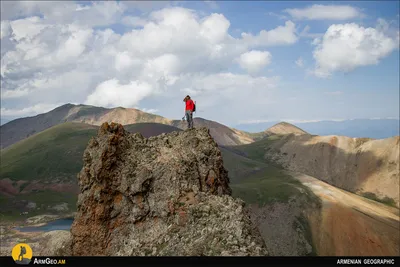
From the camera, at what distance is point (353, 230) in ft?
240

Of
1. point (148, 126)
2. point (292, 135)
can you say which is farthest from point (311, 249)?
point (148, 126)

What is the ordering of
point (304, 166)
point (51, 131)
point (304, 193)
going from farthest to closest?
point (51, 131)
point (304, 166)
point (304, 193)

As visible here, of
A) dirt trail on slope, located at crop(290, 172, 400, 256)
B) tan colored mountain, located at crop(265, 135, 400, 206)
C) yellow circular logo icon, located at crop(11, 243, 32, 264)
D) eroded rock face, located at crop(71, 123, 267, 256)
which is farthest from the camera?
tan colored mountain, located at crop(265, 135, 400, 206)

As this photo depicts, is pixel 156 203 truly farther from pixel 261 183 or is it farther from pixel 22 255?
pixel 261 183

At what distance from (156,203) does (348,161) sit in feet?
445

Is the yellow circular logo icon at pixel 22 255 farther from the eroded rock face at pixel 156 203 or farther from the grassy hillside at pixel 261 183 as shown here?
the grassy hillside at pixel 261 183

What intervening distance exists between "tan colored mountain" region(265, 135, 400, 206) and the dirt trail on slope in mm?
39314

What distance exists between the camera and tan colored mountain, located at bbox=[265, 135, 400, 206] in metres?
124

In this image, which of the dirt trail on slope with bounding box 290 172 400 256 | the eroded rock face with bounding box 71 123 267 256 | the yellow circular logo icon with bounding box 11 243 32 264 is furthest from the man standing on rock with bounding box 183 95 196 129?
the dirt trail on slope with bounding box 290 172 400 256

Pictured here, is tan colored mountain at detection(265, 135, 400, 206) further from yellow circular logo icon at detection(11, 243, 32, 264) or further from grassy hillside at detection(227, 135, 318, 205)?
yellow circular logo icon at detection(11, 243, 32, 264)

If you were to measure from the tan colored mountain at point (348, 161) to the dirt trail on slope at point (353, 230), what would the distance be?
39.3m
